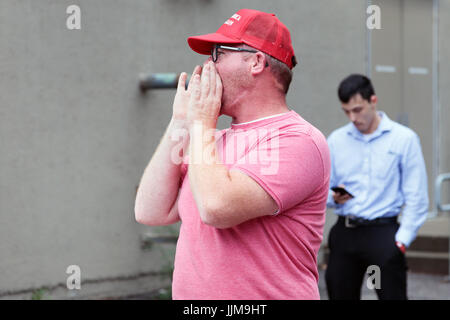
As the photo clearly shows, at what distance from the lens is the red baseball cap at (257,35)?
2.35 meters

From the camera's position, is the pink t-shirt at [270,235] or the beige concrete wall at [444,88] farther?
the beige concrete wall at [444,88]

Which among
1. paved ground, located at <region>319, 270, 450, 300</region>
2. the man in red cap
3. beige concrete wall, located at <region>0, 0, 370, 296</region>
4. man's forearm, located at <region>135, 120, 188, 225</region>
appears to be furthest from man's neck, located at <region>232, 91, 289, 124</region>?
paved ground, located at <region>319, 270, 450, 300</region>

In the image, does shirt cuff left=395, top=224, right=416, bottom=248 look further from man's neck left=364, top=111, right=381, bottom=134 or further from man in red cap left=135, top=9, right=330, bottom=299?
man in red cap left=135, top=9, right=330, bottom=299

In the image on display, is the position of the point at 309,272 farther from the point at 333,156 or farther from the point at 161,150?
the point at 333,156

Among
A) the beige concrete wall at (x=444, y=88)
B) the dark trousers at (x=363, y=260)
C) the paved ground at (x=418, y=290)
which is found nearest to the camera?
the dark trousers at (x=363, y=260)

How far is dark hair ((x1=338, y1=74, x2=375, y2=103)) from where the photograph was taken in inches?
193

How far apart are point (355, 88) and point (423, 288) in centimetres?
345

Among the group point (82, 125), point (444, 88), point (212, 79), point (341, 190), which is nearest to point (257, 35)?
point (212, 79)

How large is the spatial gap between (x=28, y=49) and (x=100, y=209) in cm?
165

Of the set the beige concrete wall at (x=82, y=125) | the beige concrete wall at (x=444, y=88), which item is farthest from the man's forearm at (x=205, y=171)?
the beige concrete wall at (x=444, y=88)

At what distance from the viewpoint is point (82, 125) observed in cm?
603

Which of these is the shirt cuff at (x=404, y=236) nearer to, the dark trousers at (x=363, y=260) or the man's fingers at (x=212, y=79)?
the dark trousers at (x=363, y=260)

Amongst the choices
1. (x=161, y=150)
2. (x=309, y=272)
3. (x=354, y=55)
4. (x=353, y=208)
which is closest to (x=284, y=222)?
(x=309, y=272)

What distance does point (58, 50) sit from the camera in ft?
19.1
